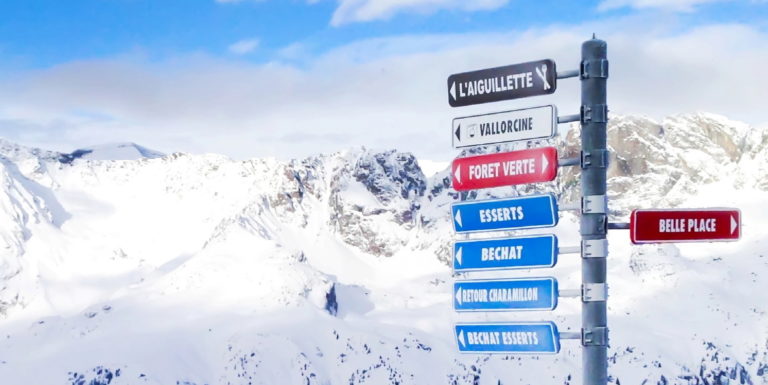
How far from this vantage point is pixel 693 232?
22.2m

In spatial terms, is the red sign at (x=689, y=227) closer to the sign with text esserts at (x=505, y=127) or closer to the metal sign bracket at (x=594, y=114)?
the metal sign bracket at (x=594, y=114)

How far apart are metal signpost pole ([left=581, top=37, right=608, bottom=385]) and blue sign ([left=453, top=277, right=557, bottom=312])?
3.44 feet

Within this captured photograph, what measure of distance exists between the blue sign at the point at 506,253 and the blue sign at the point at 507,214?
0.28 m

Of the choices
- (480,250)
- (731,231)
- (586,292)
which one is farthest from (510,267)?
(731,231)

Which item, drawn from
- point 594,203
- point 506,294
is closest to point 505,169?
point 594,203

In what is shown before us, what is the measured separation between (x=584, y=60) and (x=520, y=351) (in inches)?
216

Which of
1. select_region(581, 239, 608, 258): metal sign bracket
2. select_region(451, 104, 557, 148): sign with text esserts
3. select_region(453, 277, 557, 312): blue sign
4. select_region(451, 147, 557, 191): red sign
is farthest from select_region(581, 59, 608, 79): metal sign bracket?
select_region(453, 277, 557, 312): blue sign

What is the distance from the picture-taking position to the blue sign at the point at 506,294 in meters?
23.1

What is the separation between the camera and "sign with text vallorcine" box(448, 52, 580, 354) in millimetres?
22844

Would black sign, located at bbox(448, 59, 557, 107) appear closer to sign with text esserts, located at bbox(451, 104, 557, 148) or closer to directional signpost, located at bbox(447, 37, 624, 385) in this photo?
directional signpost, located at bbox(447, 37, 624, 385)

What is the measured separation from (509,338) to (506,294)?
824 millimetres

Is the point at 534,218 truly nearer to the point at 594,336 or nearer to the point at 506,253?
the point at 506,253

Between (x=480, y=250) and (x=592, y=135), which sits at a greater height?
(x=592, y=135)

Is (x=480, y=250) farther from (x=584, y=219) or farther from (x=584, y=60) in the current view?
(x=584, y=60)
